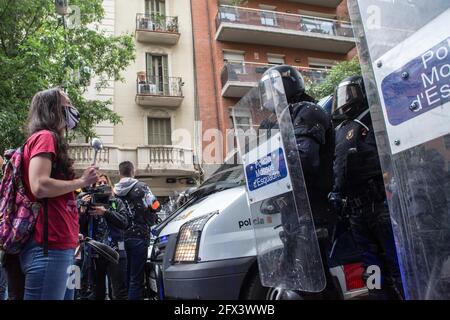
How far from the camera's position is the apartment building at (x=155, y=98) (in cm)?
1563

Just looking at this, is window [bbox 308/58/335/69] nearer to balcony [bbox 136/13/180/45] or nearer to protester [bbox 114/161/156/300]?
balcony [bbox 136/13/180/45]

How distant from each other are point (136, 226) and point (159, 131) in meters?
12.3

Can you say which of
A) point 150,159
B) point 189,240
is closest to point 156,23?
point 150,159

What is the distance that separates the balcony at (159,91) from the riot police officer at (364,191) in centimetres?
1406

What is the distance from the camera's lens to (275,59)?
1839cm

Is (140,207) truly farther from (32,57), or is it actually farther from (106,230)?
(32,57)

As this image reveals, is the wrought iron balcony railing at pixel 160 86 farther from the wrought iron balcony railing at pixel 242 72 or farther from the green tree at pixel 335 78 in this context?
the green tree at pixel 335 78

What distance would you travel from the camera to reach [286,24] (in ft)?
58.8

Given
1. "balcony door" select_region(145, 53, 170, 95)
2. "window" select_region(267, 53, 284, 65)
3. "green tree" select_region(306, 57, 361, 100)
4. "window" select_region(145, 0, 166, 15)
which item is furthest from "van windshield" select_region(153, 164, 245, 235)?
"window" select_region(145, 0, 166, 15)

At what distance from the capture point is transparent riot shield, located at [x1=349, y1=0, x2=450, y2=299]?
1.26 meters

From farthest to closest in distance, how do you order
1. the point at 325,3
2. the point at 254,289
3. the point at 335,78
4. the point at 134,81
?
the point at 325,3 → the point at 134,81 → the point at 335,78 → the point at 254,289

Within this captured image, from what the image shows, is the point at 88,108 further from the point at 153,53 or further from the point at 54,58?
the point at 153,53

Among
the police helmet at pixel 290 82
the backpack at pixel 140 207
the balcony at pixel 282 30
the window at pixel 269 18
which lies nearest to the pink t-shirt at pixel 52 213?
the police helmet at pixel 290 82
